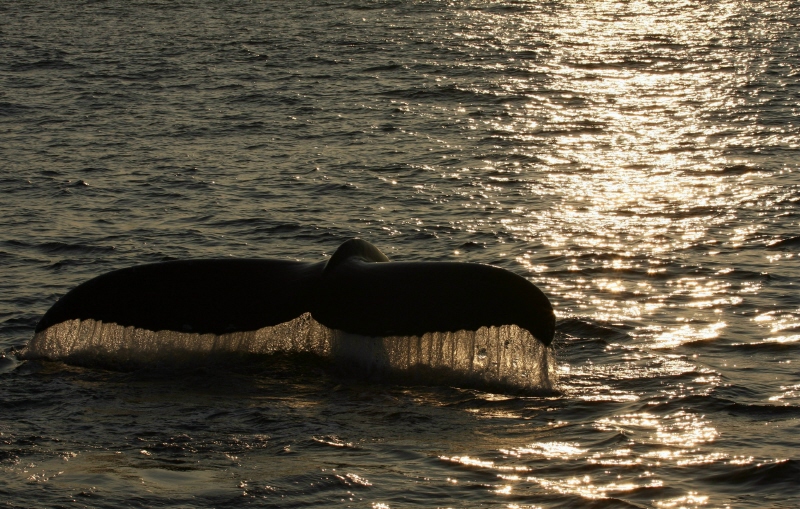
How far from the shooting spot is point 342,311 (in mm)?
6633

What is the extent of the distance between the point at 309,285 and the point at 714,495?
2.53m

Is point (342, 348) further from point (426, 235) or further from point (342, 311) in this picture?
point (426, 235)

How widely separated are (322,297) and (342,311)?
6.2 inches

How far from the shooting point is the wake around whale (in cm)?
646

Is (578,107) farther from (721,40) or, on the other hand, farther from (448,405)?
(448,405)

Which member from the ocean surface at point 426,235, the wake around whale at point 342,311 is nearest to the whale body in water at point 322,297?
the wake around whale at point 342,311

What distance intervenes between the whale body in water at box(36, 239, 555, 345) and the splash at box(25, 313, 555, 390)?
3.7 inches

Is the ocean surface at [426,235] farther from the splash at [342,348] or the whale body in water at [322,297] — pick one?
the whale body in water at [322,297]

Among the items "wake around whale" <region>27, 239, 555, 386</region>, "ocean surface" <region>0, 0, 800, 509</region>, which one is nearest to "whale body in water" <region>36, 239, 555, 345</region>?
"wake around whale" <region>27, 239, 555, 386</region>

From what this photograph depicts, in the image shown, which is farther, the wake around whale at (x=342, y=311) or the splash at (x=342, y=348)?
the splash at (x=342, y=348)

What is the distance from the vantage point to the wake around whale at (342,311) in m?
6.46

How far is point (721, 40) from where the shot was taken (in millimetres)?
27734

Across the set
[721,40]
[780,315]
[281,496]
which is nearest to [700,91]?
[721,40]

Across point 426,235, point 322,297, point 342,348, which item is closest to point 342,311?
point 322,297
